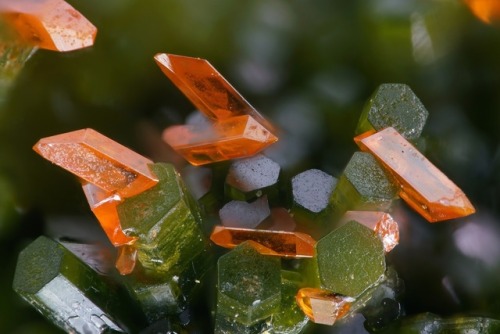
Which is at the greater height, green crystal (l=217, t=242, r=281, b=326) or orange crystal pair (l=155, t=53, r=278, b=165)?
orange crystal pair (l=155, t=53, r=278, b=165)

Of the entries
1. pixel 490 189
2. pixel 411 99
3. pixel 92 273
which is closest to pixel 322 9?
pixel 411 99

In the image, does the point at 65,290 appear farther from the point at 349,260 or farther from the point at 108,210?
the point at 349,260

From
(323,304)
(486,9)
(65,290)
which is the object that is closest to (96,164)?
(65,290)

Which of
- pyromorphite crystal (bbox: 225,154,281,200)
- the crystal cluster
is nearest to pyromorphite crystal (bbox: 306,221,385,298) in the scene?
the crystal cluster

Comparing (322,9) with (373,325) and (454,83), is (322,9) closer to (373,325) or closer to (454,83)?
Result: (454,83)

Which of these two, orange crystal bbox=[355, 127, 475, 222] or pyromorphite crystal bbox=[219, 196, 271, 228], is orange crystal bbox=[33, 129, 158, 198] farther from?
orange crystal bbox=[355, 127, 475, 222]
